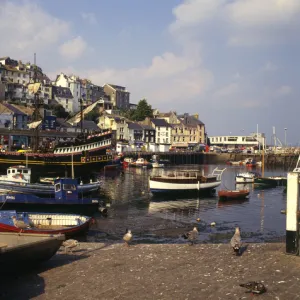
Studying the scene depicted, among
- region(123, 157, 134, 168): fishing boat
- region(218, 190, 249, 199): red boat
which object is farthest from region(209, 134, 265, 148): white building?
region(218, 190, 249, 199): red boat

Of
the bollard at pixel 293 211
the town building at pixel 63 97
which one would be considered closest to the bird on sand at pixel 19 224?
the bollard at pixel 293 211

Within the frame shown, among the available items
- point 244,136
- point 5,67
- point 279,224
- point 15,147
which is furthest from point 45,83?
point 279,224

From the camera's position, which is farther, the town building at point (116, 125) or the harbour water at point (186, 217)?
the town building at point (116, 125)

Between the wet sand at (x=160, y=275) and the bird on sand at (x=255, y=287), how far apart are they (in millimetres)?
145

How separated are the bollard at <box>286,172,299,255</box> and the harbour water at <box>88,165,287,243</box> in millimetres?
8742

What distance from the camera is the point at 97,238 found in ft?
73.5

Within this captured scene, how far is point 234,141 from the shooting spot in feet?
518

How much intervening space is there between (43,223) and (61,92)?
102 metres

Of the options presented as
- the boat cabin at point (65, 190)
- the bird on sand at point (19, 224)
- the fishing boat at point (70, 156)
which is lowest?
the bird on sand at point (19, 224)

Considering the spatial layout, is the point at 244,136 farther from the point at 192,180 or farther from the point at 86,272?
the point at 86,272

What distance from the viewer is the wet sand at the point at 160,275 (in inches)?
428

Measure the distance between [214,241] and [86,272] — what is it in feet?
36.5

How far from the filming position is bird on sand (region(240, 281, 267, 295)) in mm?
10606

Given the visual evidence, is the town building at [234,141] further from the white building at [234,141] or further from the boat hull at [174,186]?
the boat hull at [174,186]
